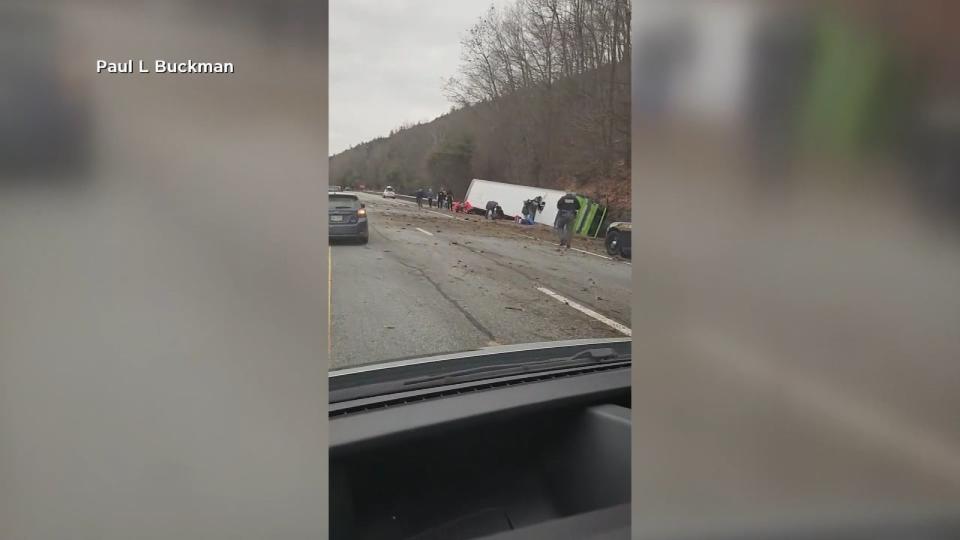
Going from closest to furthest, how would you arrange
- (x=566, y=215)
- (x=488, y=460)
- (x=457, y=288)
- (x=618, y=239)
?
(x=488, y=460) → (x=618, y=239) → (x=457, y=288) → (x=566, y=215)

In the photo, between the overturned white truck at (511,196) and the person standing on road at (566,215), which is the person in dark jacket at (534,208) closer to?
the overturned white truck at (511,196)

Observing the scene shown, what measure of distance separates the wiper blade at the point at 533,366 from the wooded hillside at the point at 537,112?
2.83 ft

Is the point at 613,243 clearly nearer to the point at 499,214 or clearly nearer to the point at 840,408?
the point at 499,214

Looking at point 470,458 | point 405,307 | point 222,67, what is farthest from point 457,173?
point 222,67

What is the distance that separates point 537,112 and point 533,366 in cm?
150

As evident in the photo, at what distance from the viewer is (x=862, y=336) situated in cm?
64

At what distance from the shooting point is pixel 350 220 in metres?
1.92

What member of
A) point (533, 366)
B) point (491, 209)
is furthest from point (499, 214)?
point (533, 366)

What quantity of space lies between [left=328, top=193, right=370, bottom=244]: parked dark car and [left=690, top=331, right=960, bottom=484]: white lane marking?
1143 millimetres

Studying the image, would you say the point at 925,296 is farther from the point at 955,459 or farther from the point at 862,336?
the point at 955,459

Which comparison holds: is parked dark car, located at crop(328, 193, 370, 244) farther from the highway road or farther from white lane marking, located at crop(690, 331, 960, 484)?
white lane marking, located at crop(690, 331, 960, 484)

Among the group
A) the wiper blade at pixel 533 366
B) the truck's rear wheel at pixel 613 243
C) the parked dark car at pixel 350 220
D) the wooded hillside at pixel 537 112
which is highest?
the wooded hillside at pixel 537 112

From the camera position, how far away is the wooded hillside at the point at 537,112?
2260 mm

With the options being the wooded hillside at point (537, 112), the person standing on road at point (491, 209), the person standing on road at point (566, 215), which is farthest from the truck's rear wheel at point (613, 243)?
the person standing on road at point (491, 209)
